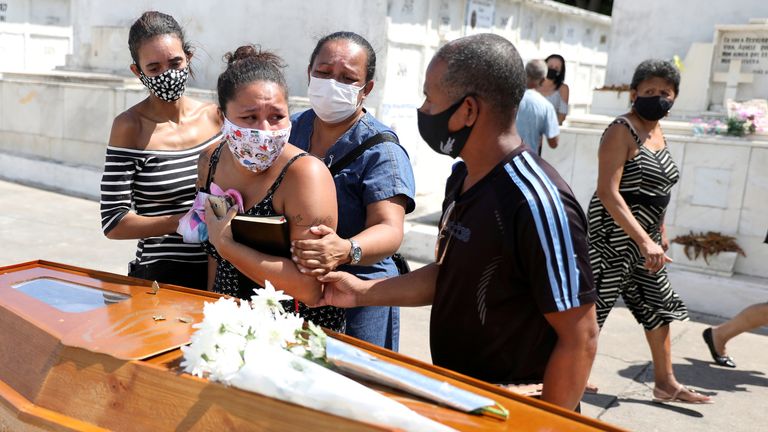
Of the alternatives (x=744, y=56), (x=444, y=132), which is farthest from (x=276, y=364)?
(x=744, y=56)

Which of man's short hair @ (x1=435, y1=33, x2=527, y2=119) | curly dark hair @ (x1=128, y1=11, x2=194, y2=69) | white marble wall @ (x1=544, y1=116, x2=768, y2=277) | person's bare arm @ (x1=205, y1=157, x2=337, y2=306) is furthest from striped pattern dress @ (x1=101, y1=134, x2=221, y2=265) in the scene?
white marble wall @ (x1=544, y1=116, x2=768, y2=277)

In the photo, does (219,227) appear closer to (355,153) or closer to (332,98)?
(355,153)

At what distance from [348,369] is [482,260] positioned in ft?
1.42

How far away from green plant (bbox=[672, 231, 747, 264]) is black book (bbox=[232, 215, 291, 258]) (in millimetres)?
4620

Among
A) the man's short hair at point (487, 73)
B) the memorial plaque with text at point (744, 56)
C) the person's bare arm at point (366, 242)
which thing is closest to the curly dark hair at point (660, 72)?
the person's bare arm at point (366, 242)

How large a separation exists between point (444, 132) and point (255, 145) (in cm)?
65

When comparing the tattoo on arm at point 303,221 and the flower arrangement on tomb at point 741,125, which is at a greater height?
the flower arrangement on tomb at point 741,125

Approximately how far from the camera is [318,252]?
6.95 feet

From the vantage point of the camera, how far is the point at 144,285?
243 cm

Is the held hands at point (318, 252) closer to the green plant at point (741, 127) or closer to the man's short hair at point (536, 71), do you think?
the green plant at point (741, 127)

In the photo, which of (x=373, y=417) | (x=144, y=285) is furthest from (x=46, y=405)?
(x=373, y=417)

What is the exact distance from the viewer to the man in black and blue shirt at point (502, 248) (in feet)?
5.64

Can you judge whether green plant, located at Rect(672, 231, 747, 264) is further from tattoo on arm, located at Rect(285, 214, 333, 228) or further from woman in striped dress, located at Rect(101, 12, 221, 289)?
tattoo on arm, located at Rect(285, 214, 333, 228)

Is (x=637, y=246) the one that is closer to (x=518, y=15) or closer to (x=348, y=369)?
(x=348, y=369)
